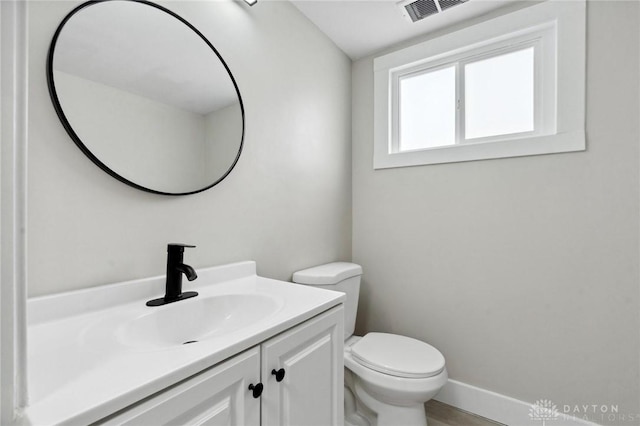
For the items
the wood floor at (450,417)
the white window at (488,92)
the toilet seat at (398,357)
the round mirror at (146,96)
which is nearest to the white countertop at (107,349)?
the round mirror at (146,96)

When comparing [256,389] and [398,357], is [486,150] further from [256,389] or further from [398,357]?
[256,389]

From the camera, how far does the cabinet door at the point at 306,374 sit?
0.73m

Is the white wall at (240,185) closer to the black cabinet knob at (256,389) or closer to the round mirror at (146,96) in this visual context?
the round mirror at (146,96)

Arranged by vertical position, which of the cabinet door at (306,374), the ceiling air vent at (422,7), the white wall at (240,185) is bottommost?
the cabinet door at (306,374)

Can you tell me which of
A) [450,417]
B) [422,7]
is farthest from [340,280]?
[422,7]

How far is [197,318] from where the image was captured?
3.07 ft

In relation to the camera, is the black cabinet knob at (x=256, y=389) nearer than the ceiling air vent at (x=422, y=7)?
Yes

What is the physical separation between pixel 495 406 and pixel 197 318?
5.55 feet

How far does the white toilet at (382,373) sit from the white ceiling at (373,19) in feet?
4.88

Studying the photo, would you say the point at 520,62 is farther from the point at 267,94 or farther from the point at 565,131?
the point at 267,94

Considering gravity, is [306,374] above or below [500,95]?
below

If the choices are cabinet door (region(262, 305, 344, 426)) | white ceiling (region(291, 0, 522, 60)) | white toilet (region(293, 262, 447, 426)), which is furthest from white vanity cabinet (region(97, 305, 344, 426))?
white ceiling (region(291, 0, 522, 60))

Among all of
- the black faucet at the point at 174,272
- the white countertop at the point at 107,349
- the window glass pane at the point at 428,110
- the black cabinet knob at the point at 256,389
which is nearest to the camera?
the white countertop at the point at 107,349

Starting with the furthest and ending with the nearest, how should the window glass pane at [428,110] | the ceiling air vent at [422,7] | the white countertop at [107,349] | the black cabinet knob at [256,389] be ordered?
the window glass pane at [428,110]
the ceiling air vent at [422,7]
the black cabinet knob at [256,389]
the white countertop at [107,349]
